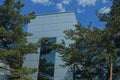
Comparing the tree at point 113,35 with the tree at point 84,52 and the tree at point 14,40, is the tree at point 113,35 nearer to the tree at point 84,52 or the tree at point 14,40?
the tree at point 84,52

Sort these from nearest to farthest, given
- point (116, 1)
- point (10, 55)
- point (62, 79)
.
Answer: point (10, 55)
point (116, 1)
point (62, 79)

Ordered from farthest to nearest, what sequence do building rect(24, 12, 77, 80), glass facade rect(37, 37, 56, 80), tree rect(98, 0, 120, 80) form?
glass facade rect(37, 37, 56, 80) < building rect(24, 12, 77, 80) < tree rect(98, 0, 120, 80)

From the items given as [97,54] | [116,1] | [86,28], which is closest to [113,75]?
[97,54]

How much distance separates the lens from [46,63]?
3434cm

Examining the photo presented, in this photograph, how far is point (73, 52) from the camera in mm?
25484

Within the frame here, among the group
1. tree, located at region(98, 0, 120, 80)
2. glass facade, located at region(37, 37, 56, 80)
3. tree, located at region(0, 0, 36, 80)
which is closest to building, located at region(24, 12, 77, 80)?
glass facade, located at region(37, 37, 56, 80)

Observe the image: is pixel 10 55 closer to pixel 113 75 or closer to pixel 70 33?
pixel 70 33

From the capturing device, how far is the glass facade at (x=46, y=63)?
33.4m

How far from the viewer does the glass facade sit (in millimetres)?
33444

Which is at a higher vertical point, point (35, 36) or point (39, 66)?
point (35, 36)

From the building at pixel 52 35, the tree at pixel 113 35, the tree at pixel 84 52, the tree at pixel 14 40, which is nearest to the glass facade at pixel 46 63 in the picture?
the building at pixel 52 35

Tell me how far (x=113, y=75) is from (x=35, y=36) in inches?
544

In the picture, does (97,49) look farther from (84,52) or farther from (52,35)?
(52,35)

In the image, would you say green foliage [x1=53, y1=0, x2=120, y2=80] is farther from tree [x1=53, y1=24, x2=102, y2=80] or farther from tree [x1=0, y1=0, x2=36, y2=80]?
tree [x1=0, y1=0, x2=36, y2=80]
